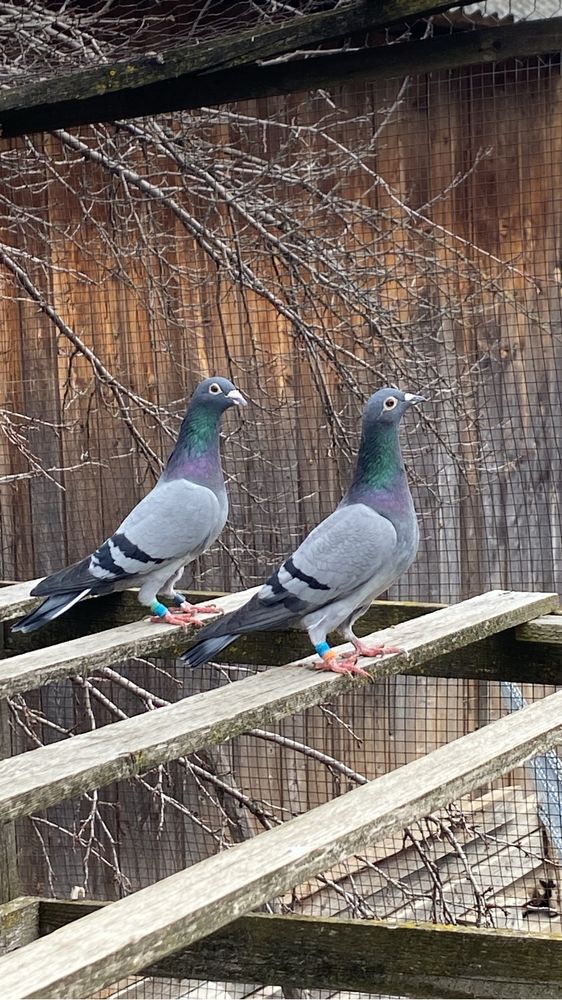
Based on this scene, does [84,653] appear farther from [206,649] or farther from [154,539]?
[154,539]

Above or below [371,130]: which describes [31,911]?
below

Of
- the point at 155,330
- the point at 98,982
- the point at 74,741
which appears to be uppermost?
the point at 155,330

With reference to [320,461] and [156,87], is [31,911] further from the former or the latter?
[320,461]

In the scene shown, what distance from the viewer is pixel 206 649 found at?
238 cm

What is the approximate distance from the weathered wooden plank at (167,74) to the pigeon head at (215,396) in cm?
66

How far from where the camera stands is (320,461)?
15.2 feet

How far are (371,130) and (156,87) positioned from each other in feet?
6.73

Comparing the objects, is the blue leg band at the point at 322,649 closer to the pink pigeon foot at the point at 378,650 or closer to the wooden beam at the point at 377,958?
the pink pigeon foot at the point at 378,650

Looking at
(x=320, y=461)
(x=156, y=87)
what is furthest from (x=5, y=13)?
(x=320, y=461)

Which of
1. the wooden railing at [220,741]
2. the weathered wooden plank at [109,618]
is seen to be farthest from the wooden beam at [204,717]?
the weathered wooden plank at [109,618]

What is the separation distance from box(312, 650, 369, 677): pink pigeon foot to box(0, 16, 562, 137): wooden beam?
1276mm

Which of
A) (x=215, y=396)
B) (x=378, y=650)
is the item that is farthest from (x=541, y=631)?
(x=215, y=396)

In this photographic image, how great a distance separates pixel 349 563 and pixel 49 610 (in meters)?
0.75

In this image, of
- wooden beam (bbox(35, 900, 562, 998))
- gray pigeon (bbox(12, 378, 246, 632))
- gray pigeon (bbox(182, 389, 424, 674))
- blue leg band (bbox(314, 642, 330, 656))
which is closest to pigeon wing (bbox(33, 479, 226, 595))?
gray pigeon (bbox(12, 378, 246, 632))
